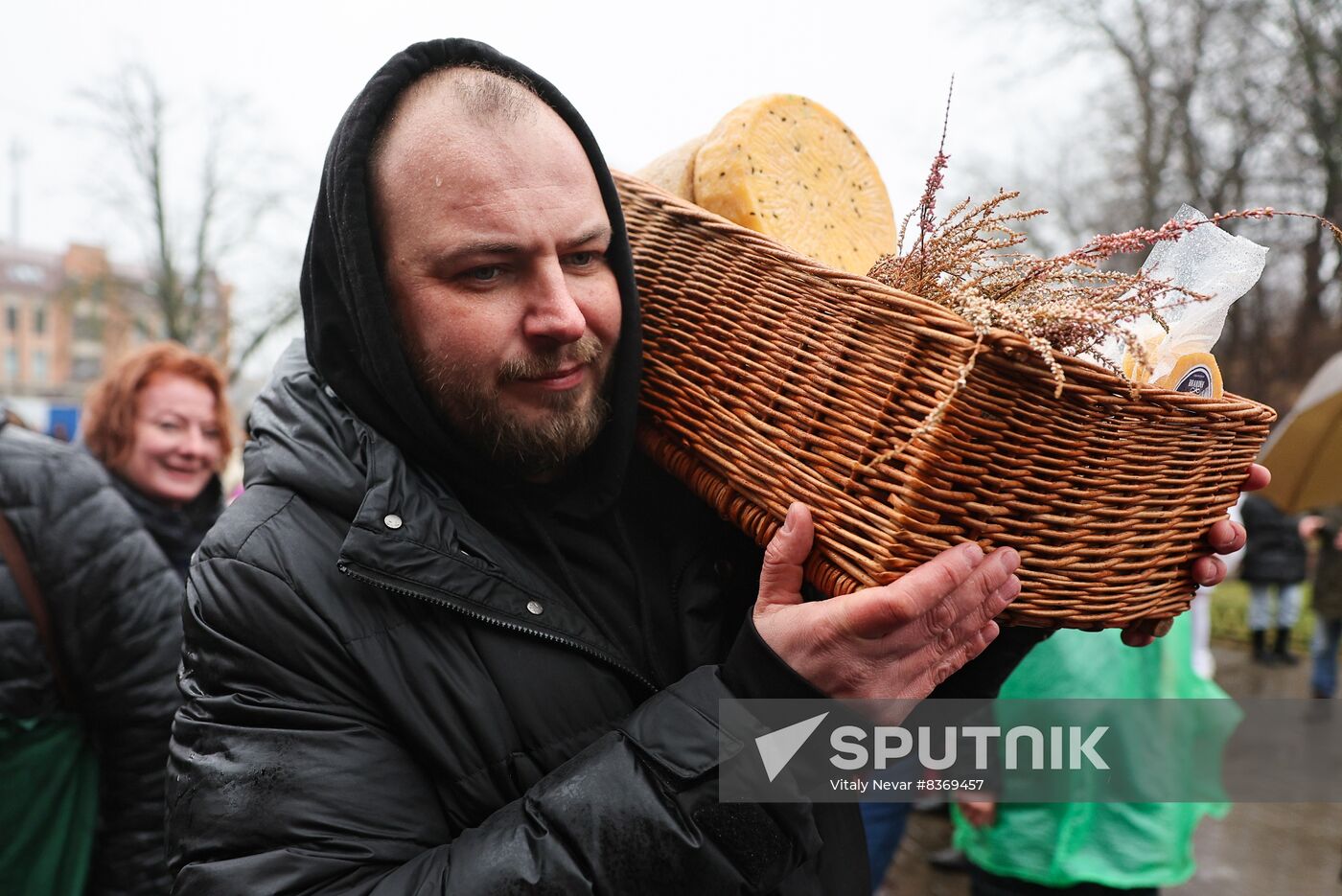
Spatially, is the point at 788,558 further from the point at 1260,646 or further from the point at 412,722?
the point at 1260,646

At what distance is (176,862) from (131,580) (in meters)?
1.32

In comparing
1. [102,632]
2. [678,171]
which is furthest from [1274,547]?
[102,632]

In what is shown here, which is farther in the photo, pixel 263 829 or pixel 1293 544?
pixel 1293 544

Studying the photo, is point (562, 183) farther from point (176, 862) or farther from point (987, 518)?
point (176, 862)

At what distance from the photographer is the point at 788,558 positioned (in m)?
1.21

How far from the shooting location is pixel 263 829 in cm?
115

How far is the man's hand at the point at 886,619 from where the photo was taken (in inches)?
42.9

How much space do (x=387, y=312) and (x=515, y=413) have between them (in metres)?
0.26

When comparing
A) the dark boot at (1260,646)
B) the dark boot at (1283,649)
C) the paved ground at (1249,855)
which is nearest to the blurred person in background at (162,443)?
the paved ground at (1249,855)

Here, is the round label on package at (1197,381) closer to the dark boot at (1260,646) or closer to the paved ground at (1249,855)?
the paved ground at (1249,855)

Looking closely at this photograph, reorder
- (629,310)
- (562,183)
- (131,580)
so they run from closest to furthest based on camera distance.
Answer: (562,183)
(629,310)
(131,580)

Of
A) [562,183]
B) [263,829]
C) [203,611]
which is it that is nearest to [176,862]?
[263,829]

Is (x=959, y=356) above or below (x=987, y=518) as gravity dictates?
above

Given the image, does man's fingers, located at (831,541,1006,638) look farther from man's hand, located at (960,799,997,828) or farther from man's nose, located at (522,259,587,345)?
man's hand, located at (960,799,997,828)
